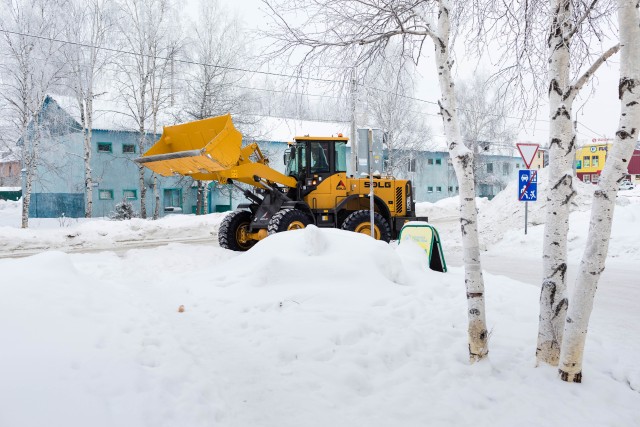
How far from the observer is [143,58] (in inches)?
827

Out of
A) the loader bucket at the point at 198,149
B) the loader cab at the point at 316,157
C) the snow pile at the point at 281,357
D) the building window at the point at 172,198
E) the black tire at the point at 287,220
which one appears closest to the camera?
the snow pile at the point at 281,357

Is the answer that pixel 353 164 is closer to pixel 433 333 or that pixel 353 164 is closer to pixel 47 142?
pixel 433 333

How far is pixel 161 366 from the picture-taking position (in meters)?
3.54

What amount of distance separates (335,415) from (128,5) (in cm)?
2238

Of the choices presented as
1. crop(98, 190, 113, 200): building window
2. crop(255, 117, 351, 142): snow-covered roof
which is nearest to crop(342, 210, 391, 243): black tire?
crop(255, 117, 351, 142): snow-covered roof

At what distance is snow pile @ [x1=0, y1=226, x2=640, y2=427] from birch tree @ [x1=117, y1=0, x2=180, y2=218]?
1680 cm

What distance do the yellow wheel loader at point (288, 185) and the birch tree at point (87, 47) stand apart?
12004 millimetres

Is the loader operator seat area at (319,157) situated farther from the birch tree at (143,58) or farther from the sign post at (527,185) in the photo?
the birch tree at (143,58)

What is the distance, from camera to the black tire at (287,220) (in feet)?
31.8

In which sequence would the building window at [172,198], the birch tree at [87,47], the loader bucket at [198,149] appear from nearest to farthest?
1. the loader bucket at [198,149]
2. the birch tree at [87,47]
3. the building window at [172,198]

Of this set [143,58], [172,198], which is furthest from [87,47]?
[172,198]

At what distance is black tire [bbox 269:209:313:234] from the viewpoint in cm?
970

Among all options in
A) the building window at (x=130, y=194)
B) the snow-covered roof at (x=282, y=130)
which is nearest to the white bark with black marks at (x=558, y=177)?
the snow-covered roof at (x=282, y=130)

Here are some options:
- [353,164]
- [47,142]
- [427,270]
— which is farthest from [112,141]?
[427,270]
